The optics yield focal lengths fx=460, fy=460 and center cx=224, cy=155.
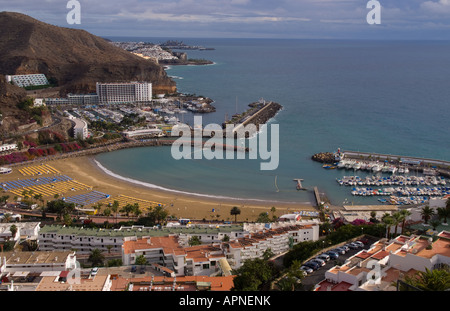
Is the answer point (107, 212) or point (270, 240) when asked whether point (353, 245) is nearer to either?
point (270, 240)

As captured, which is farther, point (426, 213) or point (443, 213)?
point (426, 213)

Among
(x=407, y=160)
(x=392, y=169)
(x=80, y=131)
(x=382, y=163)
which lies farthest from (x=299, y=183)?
(x=80, y=131)

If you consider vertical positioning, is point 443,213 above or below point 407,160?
above

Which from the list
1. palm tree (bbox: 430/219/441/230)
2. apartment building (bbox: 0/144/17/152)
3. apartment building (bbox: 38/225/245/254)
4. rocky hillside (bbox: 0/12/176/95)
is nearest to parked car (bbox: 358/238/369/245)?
palm tree (bbox: 430/219/441/230)

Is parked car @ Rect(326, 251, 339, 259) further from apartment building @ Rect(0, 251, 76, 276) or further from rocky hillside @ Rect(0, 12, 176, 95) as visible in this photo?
rocky hillside @ Rect(0, 12, 176, 95)

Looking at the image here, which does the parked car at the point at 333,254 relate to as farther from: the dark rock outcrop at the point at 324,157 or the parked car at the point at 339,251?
the dark rock outcrop at the point at 324,157

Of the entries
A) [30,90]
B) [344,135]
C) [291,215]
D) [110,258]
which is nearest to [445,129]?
[344,135]

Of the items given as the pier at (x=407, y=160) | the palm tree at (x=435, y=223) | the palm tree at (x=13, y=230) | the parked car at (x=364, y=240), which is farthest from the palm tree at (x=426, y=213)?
the palm tree at (x=13, y=230)
